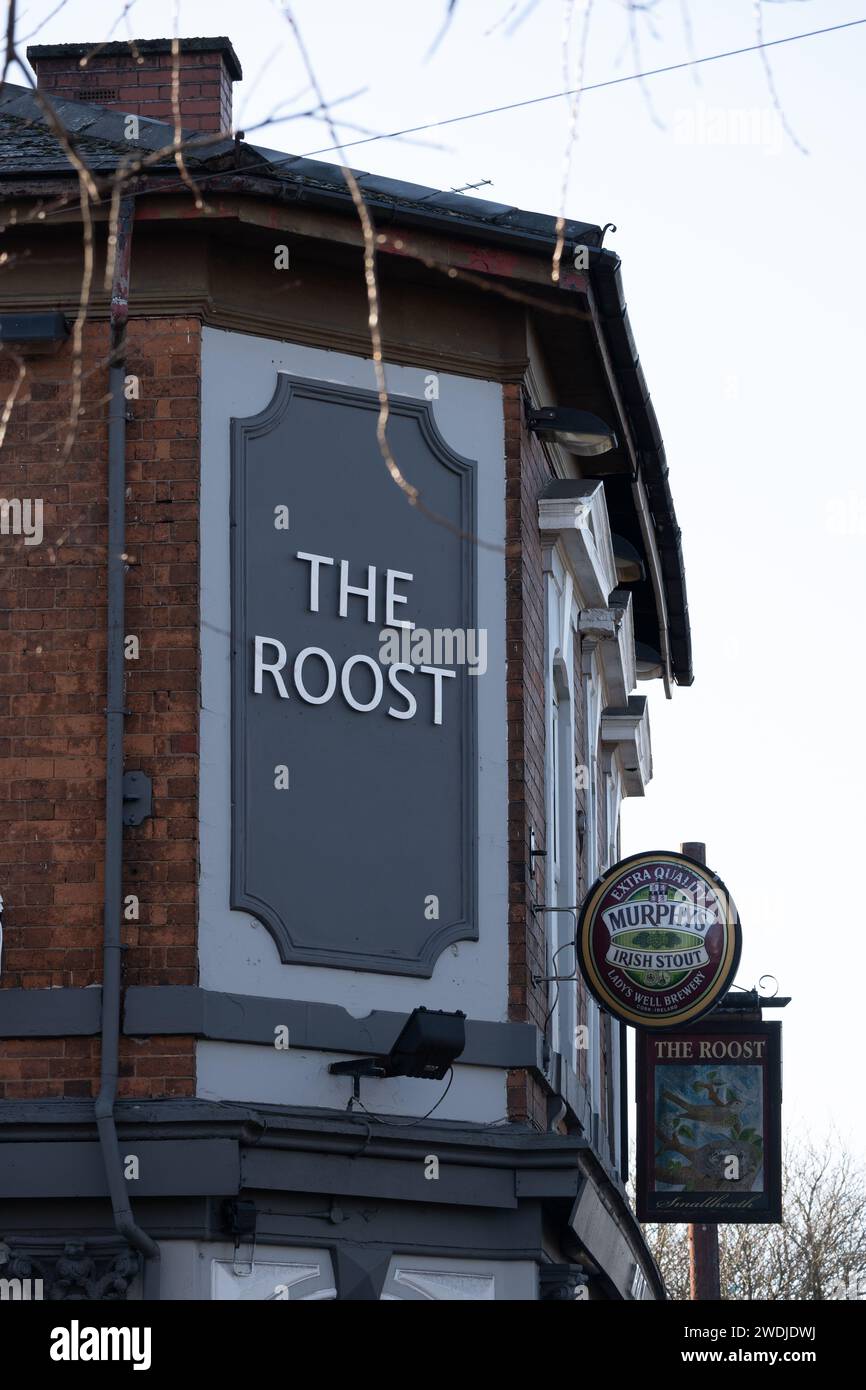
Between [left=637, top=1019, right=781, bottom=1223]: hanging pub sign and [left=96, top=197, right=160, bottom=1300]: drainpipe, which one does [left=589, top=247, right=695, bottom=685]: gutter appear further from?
[left=637, top=1019, right=781, bottom=1223]: hanging pub sign

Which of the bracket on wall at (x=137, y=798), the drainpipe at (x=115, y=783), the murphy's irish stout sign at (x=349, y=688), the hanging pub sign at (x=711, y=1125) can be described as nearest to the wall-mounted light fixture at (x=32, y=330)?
the drainpipe at (x=115, y=783)

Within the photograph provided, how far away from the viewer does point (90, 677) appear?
11805 millimetres

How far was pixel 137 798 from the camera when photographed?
11.6 meters

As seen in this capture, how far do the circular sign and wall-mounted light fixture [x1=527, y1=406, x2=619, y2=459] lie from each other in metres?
2.60

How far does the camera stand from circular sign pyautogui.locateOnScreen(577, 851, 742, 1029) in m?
13.3

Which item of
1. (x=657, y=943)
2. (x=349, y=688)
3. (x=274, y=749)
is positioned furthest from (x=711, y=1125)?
(x=274, y=749)

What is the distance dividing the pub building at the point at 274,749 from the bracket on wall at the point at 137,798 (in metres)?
0.02

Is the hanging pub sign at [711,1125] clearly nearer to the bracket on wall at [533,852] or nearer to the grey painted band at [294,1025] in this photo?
the bracket on wall at [533,852]

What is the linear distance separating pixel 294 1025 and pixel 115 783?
1566mm

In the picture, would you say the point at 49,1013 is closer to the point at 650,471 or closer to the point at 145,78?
the point at 650,471

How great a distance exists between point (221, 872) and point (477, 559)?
2465mm
